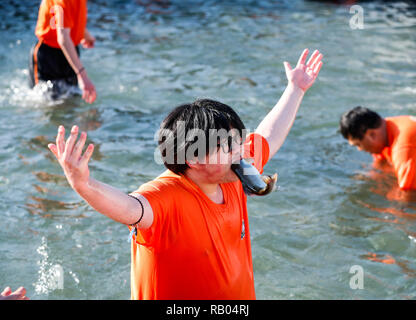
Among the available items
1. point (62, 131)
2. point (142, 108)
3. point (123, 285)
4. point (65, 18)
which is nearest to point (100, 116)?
point (142, 108)

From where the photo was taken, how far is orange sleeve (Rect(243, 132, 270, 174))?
9.53 ft

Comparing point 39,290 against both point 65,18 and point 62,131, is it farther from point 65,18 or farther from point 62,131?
point 65,18

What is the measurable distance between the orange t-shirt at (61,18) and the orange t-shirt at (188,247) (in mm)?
4307

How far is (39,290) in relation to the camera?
14.0ft

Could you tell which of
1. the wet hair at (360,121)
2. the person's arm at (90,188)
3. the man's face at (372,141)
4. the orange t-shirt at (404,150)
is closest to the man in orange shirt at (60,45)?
the wet hair at (360,121)

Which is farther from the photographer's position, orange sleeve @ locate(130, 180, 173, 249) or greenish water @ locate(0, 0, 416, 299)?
greenish water @ locate(0, 0, 416, 299)

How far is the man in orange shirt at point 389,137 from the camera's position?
520cm

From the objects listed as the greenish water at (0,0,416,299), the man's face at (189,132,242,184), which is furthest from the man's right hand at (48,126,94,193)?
the greenish water at (0,0,416,299)

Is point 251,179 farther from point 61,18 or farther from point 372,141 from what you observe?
point 61,18

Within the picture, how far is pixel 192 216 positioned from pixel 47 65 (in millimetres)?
5102

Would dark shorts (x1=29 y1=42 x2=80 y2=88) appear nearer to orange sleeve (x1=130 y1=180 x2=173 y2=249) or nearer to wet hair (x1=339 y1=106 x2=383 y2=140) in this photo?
wet hair (x1=339 y1=106 x2=383 y2=140)

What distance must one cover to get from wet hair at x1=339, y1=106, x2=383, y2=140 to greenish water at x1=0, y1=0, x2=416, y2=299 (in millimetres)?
569

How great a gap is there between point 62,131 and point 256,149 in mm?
1096

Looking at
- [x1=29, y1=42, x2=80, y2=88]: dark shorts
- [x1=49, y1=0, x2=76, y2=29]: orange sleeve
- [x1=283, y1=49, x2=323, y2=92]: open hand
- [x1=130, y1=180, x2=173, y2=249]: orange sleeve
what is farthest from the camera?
[x1=29, y1=42, x2=80, y2=88]: dark shorts
